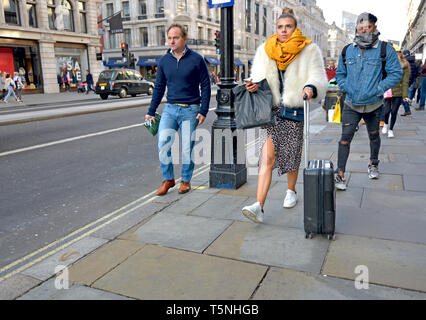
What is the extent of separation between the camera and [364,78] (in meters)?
4.16

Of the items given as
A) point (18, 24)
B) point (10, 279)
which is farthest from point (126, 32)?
point (10, 279)

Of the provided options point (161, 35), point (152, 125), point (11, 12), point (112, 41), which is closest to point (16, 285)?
point (152, 125)

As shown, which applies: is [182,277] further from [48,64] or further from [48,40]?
[48,40]

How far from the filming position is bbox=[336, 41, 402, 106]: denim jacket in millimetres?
4016

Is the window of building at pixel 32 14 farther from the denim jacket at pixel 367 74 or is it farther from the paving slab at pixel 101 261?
the paving slab at pixel 101 261

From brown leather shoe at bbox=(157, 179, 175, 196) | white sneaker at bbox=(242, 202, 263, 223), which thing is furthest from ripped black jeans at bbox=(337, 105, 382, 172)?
brown leather shoe at bbox=(157, 179, 175, 196)

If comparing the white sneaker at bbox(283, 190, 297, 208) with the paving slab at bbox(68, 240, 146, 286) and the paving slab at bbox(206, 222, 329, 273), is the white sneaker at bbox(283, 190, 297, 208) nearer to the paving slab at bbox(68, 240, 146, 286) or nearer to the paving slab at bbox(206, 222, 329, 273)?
the paving slab at bbox(206, 222, 329, 273)

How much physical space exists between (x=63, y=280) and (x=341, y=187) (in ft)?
10.3

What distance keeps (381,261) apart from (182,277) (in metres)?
1.43

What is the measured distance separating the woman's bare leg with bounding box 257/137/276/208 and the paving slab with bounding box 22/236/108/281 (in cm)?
147

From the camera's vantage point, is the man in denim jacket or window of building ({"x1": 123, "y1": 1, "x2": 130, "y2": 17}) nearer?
the man in denim jacket

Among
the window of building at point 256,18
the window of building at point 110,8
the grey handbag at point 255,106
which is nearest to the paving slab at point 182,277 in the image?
the grey handbag at point 255,106
